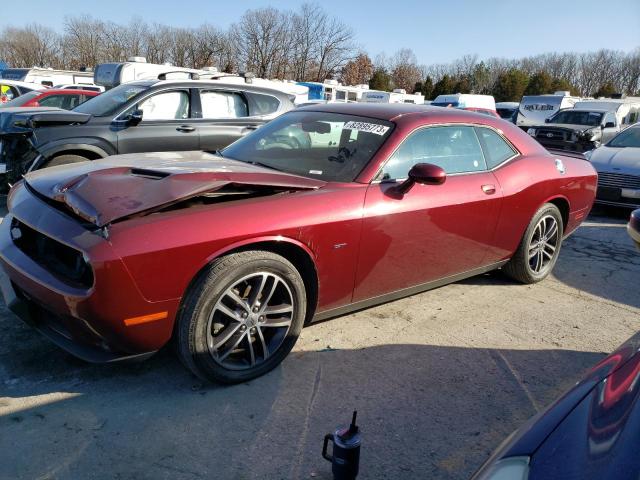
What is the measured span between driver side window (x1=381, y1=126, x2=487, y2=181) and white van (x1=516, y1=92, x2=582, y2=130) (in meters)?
18.7

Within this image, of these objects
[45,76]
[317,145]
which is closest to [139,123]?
[317,145]

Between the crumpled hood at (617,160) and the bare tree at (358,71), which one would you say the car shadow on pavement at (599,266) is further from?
the bare tree at (358,71)

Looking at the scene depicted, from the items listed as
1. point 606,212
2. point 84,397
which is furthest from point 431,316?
point 606,212

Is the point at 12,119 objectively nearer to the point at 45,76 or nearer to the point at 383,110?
the point at 383,110

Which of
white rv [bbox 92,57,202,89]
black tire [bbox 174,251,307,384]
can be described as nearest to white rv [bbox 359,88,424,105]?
white rv [bbox 92,57,202,89]

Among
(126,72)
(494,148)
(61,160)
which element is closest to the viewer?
(494,148)

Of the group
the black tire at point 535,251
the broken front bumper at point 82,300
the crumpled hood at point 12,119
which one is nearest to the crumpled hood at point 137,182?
the broken front bumper at point 82,300

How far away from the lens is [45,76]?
21453 millimetres

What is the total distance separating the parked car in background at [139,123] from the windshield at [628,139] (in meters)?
5.96

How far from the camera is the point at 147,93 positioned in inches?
256

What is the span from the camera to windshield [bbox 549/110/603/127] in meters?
15.3

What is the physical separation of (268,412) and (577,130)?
1326 cm

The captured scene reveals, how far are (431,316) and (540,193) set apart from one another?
151 centimetres

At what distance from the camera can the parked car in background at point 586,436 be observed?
1198mm
